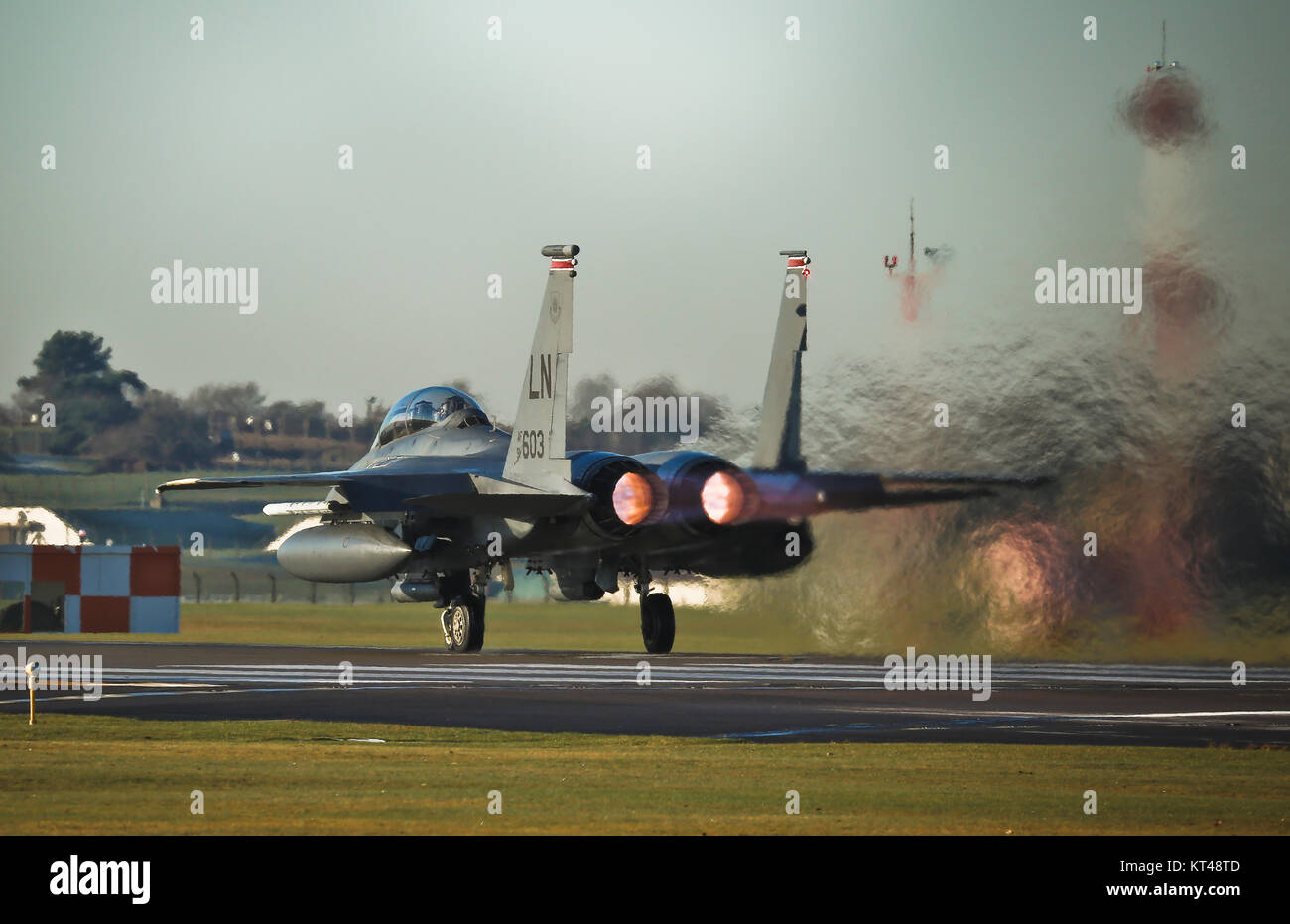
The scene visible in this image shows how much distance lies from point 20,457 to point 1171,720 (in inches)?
1517

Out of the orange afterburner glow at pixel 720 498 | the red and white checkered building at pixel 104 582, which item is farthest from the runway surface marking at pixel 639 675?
the red and white checkered building at pixel 104 582

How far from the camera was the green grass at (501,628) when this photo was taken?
34.2m

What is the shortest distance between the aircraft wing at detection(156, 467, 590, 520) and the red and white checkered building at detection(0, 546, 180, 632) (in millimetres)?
10391

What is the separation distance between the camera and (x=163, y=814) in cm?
1192

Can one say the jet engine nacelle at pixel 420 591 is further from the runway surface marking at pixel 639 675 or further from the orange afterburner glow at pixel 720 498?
the orange afterburner glow at pixel 720 498

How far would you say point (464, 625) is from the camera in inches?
1368

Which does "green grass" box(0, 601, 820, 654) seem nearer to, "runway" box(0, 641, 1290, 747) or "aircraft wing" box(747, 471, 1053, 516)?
"runway" box(0, 641, 1290, 747)

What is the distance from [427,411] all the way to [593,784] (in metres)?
22.7

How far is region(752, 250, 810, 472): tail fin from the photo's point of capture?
32312 mm
